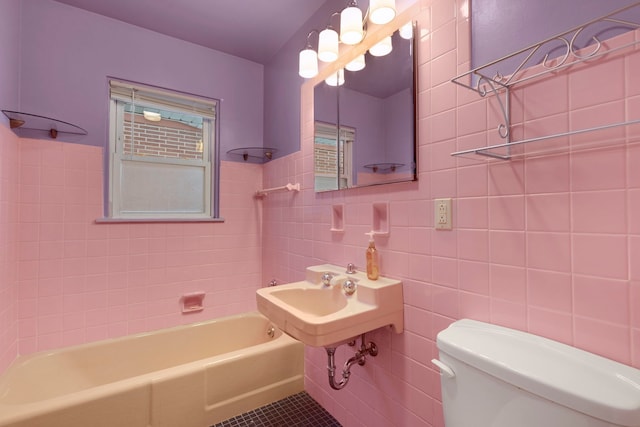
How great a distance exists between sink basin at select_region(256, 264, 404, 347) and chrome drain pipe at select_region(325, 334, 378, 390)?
7 centimetres

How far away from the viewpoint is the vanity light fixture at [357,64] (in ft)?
4.75

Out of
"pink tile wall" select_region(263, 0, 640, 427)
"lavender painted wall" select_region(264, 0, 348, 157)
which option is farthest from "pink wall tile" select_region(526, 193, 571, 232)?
"lavender painted wall" select_region(264, 0, 348, 157)

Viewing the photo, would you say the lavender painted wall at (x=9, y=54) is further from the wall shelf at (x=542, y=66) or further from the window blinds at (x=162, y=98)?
the wall shelf at (x=542, y=66)

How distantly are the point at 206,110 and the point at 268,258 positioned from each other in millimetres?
1263

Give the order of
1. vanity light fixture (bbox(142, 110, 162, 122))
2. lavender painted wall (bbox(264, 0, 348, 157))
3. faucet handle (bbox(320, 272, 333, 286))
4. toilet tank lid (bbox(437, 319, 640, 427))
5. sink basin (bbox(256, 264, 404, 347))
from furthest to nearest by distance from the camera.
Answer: vanity light fixture (bbox(142, 110, 162, 122))
lavender painted wall (bbox(264, 0, 348, 157))
faucet handle (bbox(320, 272, 333, 286))
sink basin (bbox(256, 264, 404, 347))
toilet tank lid (bbox(437, 319, 640, 427))

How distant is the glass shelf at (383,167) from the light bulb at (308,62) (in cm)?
70

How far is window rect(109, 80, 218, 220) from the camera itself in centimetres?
199

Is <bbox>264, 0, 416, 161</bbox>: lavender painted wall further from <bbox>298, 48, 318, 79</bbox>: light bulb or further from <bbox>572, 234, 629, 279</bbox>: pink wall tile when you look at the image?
<bbox>572, 234, 629, 279</bbox>: pink wall tile

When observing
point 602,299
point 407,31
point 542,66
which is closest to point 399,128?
point 407,31

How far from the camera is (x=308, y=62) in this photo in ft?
5.45

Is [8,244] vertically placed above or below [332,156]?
below

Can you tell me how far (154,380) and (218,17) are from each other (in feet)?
6.94

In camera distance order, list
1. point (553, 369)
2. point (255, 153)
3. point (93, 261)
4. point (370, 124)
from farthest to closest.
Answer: point (255, 153)
point (93, 261)
point (370, 124)
point (553, 369)

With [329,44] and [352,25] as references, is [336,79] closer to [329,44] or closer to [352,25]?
[329,44]
